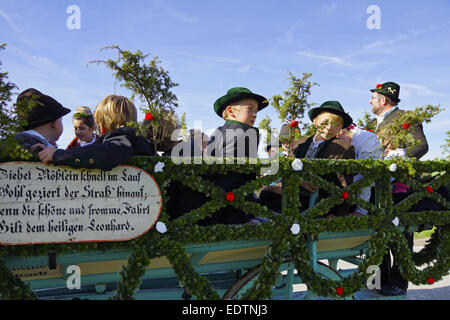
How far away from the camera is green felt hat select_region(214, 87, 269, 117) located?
315 centimetres

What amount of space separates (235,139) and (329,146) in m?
1.08

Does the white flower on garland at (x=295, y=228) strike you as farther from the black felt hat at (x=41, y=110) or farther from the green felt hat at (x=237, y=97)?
the black felt hat at (x=41, y=110)

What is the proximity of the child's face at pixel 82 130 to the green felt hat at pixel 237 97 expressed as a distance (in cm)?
165

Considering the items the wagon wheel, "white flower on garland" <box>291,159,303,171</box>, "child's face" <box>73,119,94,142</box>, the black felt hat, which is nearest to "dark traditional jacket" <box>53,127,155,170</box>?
the black felt hat

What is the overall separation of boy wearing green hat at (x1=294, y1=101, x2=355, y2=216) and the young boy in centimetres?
227

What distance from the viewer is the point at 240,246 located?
9.17 ft

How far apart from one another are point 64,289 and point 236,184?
1.82 m

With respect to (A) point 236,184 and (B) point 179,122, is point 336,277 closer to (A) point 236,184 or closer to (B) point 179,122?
(A) point 236,184

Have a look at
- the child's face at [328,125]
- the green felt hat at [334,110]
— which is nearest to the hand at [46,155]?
the child's face at [328,125]

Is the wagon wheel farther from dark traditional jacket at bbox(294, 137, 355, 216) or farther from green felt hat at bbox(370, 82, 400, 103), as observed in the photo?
green felt hat at bbox(370, 82, 400, 103)

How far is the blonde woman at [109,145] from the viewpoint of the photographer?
2176 mm

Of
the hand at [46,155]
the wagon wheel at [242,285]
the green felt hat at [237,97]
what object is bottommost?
the wagon wheel at [242,285]
